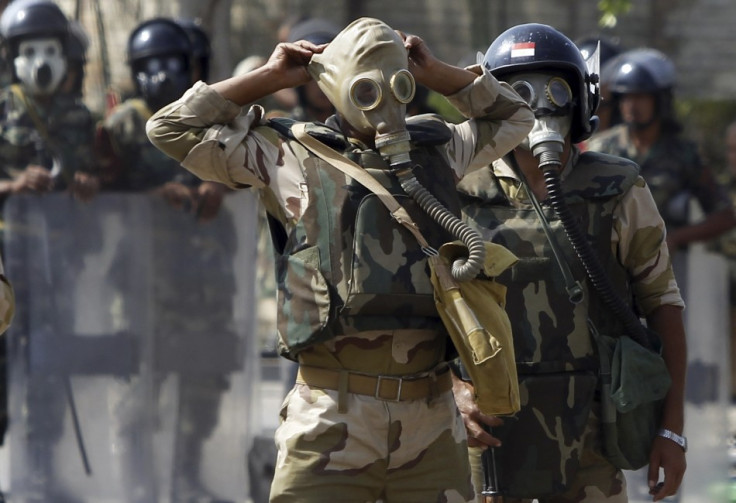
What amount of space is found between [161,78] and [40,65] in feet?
1.94

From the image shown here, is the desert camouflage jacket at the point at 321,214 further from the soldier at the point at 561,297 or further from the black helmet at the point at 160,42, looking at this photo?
the black helmet at the point at 160,42

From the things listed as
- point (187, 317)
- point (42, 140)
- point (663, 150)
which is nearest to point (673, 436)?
point (187, 317)

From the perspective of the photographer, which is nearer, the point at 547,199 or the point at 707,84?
the point at 547,199

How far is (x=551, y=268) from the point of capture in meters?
4.06

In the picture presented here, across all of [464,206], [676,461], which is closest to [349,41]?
[464,206]

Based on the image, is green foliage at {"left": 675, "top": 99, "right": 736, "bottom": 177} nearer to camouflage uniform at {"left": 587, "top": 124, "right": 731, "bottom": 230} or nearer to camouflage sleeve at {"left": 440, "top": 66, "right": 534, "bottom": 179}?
camouflage uniform at {"left": 587, "top": 124, "right": 731, "bottom": 230}

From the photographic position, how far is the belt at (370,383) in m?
3.65

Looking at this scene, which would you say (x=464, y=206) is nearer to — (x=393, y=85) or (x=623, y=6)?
(x=393, y=85)

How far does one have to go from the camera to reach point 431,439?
370 centimetres

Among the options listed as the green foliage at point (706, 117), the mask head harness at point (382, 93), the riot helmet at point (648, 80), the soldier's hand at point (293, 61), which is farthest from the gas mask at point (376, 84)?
the green foliage at point (706, 117)

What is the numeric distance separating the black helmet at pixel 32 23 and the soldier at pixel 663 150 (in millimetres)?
2609

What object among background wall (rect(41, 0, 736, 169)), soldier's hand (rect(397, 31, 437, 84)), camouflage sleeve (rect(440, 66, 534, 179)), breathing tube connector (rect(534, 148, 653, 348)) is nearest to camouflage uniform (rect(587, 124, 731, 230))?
breathing tube connector (rect(534, 148, 653, 348))

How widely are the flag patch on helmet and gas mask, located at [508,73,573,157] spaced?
58 mm

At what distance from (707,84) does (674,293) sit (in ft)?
56.3
